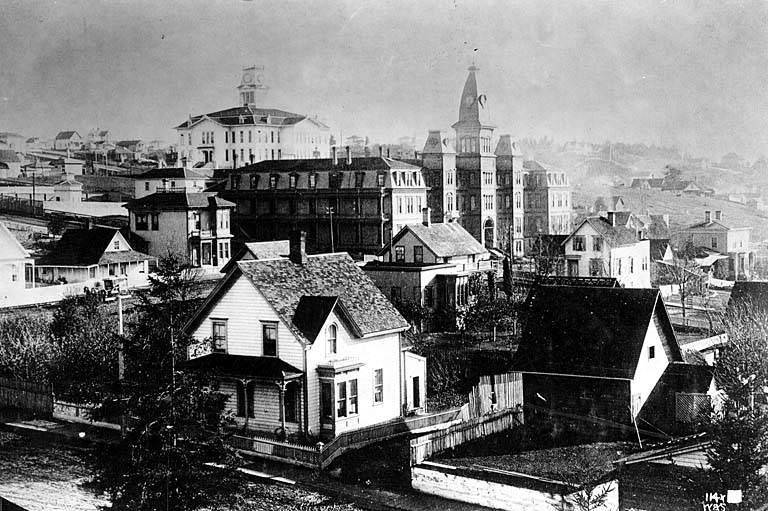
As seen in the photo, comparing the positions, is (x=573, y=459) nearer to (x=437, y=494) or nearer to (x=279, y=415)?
(x=437, y=494)

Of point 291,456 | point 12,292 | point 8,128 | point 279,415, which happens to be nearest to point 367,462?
point 291,456

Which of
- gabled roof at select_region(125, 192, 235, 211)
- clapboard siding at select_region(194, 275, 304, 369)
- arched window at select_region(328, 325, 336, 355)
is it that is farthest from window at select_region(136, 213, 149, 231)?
arched window at select_region(328, 325, 336, 355)

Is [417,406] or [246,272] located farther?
[417,406]

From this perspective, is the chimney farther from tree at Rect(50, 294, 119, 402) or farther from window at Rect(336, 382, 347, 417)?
tree at Rect(50, 294, 119, 402)

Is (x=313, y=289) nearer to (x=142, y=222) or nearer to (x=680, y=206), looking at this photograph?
(x=142, y=222)

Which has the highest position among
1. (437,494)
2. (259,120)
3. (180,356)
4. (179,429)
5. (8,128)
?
(259,120)

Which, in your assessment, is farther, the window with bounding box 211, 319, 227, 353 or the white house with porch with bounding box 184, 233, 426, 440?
the window with bounding box 211, 319, 227, 353

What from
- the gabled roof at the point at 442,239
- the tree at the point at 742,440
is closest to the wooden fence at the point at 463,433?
the tree at the point at 742,440
